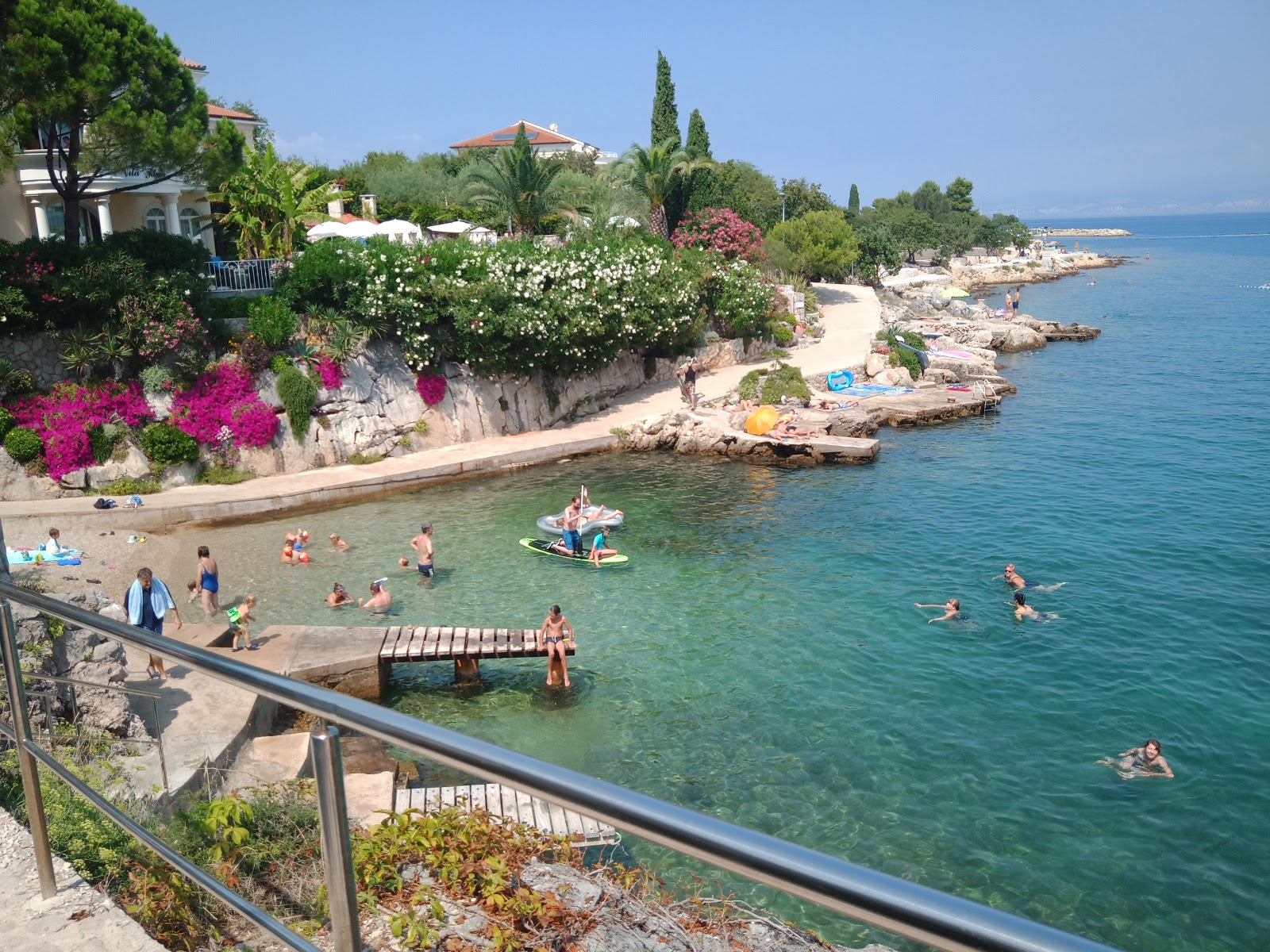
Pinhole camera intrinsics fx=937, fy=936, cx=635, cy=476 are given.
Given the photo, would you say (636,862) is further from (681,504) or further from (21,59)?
(21,59)

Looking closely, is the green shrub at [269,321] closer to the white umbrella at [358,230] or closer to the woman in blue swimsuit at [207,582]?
the white umbrella at [358,230]

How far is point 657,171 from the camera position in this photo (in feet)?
134

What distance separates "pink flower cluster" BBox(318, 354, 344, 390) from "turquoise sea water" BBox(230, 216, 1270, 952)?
4.74 m

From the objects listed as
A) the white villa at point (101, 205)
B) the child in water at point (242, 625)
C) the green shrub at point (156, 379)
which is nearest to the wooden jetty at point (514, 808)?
the child in water at point (242, 625)

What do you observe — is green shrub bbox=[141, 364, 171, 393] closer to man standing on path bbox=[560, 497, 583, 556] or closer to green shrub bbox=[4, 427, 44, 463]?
green shrub bbox=[4, 427, 44, 463]

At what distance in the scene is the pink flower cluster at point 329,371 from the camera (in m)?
27.6

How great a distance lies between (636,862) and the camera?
9.70m

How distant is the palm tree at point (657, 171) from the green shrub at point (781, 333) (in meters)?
6.39

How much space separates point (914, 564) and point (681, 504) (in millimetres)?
6903

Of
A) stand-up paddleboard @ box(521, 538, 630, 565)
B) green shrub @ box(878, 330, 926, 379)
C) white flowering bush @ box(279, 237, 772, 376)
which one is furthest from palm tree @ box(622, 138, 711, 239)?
stand-up paddleboard @ box(521, 538, 630, 565)

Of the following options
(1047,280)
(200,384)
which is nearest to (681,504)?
(200,384)

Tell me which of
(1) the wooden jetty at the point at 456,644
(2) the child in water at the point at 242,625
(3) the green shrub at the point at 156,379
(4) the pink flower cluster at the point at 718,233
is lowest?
(1) the wooden jetty at the point at 456,644

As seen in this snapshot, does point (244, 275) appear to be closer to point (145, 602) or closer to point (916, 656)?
point (145, 602)

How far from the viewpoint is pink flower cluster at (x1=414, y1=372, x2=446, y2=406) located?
95.7 ft
